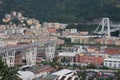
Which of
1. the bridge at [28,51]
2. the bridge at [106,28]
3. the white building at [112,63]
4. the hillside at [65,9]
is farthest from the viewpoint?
the hillside at [65,9]

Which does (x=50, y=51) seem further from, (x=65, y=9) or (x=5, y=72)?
(x=65, y=9)

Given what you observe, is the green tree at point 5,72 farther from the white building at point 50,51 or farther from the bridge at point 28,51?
the white building at point 50,51

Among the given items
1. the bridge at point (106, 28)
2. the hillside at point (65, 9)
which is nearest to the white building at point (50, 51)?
the bridge at point (106, 28)

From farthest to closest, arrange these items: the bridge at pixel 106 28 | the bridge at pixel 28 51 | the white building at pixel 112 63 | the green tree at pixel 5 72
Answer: the bridge at pixel 106 28 < the white building at pixel 112 63 < the bridge at pixel 28 51 < the green tree at pixel 5 72

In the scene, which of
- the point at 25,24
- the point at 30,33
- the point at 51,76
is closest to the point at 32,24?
the point at 25,24

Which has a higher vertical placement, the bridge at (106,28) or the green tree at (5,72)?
the bridge at (106,28)

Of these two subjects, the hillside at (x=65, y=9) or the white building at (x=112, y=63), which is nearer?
the white building at (x=112, y=63)

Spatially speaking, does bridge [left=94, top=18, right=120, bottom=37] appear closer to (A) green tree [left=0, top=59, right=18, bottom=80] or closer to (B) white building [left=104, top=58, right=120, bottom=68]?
(B) white building [left=104, top=58, right=120, bottom=68]

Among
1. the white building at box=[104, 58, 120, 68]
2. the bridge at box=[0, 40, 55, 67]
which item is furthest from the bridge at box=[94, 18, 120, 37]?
the white building at box=[104, 58, 120, 68]

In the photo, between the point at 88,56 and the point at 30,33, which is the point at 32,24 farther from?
the point at 88,56
